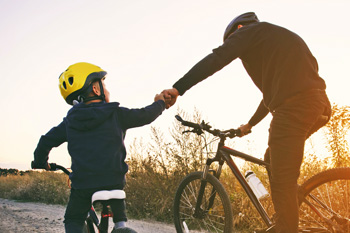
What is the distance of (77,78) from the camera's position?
2.79m

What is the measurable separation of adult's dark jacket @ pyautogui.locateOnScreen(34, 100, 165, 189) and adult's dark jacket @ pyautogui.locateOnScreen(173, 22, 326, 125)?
571 millimetres

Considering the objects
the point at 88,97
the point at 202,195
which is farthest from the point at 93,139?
the point at 202,195

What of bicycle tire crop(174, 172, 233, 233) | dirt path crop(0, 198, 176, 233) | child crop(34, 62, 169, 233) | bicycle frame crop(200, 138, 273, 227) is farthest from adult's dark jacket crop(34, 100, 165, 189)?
dirt path crop(0, 198, 176, 233)

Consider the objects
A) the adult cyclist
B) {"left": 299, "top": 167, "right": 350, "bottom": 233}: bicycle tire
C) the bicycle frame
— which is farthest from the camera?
the bicycle frame

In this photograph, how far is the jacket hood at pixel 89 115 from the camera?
2.62 meters

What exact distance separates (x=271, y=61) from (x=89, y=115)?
152 centimetres

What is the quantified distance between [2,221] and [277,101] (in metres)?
6.76

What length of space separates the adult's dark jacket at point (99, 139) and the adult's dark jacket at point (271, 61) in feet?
1.87

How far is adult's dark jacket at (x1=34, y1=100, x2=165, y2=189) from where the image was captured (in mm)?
2564

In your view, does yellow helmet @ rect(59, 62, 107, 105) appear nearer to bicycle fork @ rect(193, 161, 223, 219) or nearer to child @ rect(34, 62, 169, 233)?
child @ rect(34, 62, 169, 233)

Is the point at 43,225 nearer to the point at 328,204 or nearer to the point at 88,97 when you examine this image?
the point at 88,97

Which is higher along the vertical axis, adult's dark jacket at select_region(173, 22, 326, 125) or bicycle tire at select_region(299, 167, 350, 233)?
adult's dark jacket at select_region(173, 22, 326, 125)

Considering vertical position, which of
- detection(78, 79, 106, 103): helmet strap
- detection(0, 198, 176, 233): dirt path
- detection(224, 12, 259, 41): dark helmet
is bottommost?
detection(0, 198, 176, 233): dirt path

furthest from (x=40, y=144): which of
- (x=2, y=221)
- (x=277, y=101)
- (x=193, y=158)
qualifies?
(x=2, y=221)
